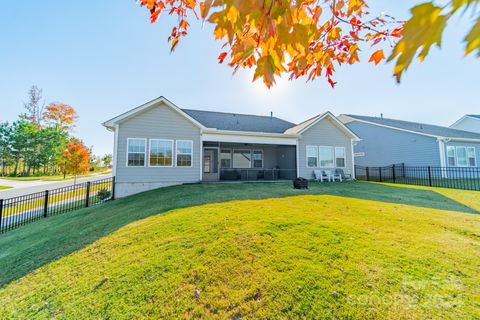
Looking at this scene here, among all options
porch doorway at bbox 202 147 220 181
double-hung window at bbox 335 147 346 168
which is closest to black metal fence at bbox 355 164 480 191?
double-hung window at bbox 335 147 346 168

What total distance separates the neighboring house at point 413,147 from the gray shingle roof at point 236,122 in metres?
9.04

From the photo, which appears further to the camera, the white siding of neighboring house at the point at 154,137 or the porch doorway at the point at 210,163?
the porch doorway at the point at 210,163

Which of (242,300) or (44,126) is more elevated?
(44,126)

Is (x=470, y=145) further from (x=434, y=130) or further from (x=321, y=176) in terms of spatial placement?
(x=321, y=176)

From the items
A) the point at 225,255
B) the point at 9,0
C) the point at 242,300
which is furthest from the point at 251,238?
the point at 9,0

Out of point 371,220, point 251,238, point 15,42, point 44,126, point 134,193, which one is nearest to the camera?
point 251,238

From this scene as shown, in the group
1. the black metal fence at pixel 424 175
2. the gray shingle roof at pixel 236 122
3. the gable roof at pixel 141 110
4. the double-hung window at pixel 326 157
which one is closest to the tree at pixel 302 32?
the gable roof at pixel 141 110

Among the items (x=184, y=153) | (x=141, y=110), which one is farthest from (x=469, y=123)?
(x=141, y=110)

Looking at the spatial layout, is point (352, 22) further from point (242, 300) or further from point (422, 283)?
point (242, 300)

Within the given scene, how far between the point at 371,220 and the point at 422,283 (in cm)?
249

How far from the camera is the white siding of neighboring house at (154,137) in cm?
1096

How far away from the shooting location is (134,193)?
36.0ft

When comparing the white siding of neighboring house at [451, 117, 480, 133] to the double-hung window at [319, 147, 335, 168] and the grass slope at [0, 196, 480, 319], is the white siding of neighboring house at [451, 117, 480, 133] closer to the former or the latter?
the double-hung window at [319, 147, 335, 168]

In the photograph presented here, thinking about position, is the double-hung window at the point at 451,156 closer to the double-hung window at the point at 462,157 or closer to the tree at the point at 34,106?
the double-hung window at the point at 462,157
